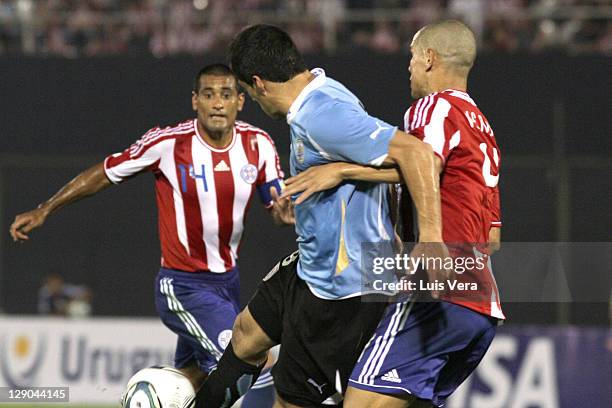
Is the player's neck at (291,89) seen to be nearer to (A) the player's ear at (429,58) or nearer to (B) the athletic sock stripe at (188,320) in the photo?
(A) the player's ear at (429,58)

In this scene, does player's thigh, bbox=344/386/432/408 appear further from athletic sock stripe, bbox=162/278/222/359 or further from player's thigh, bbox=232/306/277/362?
athletic sock stripe, bbox=162/278/222/359

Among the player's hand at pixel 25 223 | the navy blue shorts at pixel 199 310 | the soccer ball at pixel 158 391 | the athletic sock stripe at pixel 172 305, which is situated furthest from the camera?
the athletic sock stripe at pixel 172 305

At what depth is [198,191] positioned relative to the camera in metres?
6.83

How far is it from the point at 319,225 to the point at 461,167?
0.66m

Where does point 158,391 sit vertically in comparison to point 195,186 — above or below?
below

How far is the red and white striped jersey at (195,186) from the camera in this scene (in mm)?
6762

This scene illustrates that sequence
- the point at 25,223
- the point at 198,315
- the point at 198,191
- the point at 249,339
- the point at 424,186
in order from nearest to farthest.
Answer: the point at 424,186
the point at 249,339
the point at 25,223
the point at 198,315
the point at 198,191

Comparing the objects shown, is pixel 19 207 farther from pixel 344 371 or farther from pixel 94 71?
pixel 344 371

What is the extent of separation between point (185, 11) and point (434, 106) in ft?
31.2

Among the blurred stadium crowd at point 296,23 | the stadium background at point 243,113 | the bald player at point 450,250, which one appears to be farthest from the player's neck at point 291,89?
the blurred stadium crowd at point 296,23

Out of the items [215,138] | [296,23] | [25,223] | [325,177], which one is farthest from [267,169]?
[296,23]

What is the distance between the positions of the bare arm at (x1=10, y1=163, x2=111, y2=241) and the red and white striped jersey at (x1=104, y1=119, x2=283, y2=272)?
7cm

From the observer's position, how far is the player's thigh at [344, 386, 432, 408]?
4.66m

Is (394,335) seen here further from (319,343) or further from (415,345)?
(319,343)
